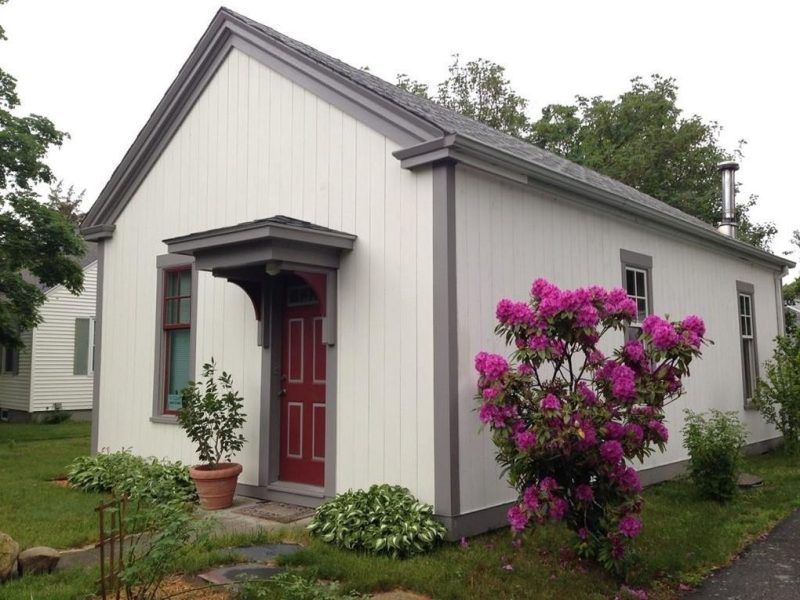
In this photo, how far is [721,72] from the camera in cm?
1247

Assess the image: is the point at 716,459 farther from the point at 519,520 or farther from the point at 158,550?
the point at 158,550

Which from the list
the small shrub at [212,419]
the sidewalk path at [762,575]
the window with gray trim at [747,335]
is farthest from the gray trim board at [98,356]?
the window with gray trim at [747,335]

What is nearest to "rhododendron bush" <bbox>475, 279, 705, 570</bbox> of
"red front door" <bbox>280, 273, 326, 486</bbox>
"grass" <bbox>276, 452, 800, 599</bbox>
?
"grass" <bbox>276, 452, 800, 599</bbox>

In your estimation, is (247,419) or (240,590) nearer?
(240,590)

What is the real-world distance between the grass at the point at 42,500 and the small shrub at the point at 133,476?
0.23 m

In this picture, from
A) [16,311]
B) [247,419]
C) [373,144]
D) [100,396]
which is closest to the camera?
[373,144]

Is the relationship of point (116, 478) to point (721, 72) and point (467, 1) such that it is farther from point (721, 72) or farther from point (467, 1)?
point (721, 72)

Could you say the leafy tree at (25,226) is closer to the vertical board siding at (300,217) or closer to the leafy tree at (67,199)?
the vertical board siding at (300,217)

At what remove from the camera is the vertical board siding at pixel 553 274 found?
5.93 m

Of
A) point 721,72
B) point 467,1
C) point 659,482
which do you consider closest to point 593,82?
point 721,72

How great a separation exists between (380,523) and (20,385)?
1622cm

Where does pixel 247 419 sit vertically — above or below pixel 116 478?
above

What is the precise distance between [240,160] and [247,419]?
3066 millimetres

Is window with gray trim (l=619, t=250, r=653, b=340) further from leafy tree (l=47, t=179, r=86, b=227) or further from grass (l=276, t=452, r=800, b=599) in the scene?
leafy tree (l=47, t=179, r=86, b=227)
